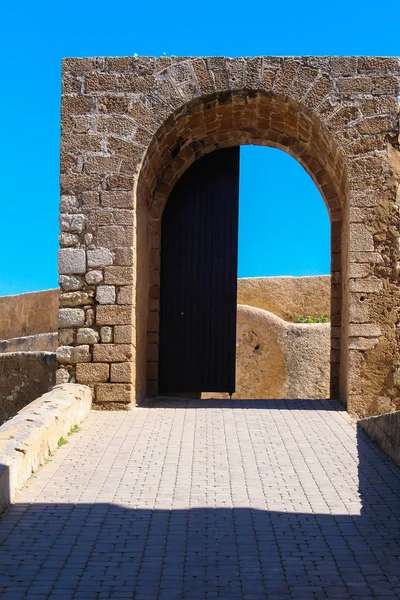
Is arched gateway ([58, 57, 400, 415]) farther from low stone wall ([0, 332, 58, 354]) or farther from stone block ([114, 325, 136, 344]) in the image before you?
low stone wall ([0, 332, 58, 354])

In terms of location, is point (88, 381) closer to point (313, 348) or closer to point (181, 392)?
point (181, 392)

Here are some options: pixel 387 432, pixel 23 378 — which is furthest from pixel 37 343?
pixel 387 432

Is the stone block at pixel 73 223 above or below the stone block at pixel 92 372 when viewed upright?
above

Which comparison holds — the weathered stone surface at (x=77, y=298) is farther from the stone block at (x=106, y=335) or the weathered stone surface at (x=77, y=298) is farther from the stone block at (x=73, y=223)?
the stone block at (x=73, y=223)

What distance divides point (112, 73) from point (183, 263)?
2470mm

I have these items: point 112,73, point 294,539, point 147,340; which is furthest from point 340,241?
point 294,539

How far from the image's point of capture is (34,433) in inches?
226

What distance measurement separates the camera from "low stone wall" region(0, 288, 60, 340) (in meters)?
19.5

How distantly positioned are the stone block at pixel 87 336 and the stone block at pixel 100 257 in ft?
2.14

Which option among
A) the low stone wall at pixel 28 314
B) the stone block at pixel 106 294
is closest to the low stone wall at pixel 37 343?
the low stone wall at pixel 28 314

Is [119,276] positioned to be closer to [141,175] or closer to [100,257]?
[100,257]

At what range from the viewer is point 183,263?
9.90 meters

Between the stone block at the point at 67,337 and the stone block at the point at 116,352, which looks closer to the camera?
the stone block at the point at 116,352

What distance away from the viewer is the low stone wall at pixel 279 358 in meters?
14.9
